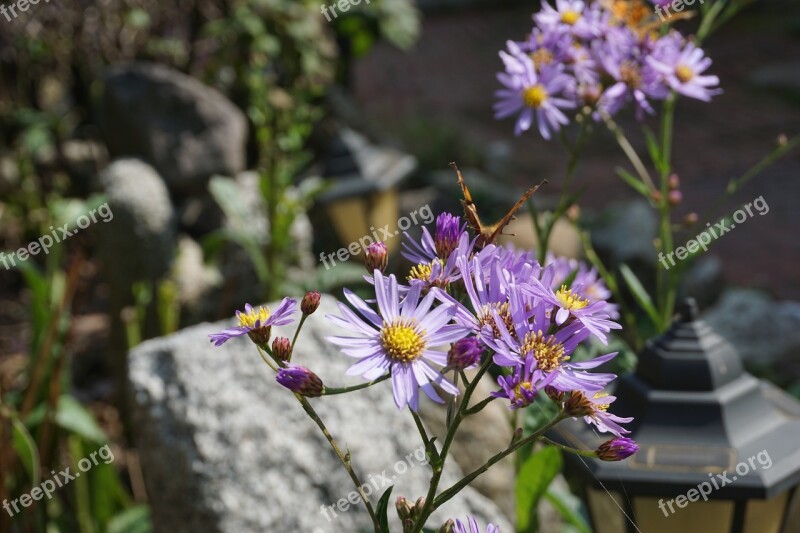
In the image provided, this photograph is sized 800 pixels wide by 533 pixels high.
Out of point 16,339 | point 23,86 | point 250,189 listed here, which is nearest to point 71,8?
point 23,86

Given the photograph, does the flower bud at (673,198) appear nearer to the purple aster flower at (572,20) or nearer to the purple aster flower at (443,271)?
the purple aster flower at (572,20)

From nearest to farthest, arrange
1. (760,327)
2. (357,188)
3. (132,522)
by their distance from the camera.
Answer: (132,522) < (357,188) < (760,327)
